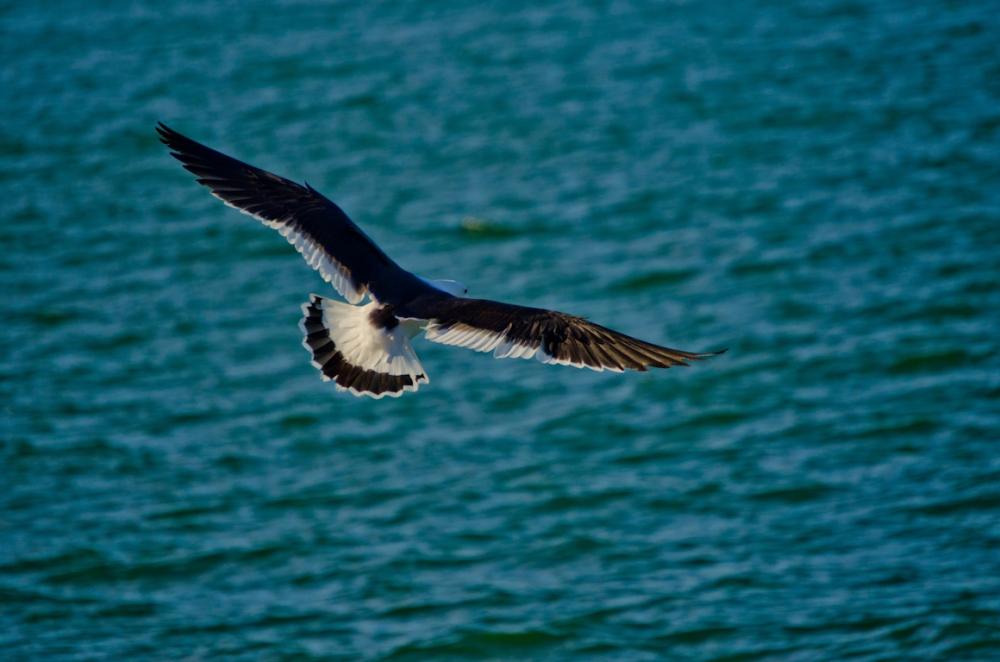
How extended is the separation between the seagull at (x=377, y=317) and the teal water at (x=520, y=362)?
3176mm

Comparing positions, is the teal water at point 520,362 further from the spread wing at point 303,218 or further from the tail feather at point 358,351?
the spread wing at point 303,218

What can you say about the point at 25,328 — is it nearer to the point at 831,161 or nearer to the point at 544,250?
the point at 544,250

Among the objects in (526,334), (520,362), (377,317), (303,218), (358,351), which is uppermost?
(520,362)

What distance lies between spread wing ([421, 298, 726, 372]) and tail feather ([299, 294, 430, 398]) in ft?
1.08

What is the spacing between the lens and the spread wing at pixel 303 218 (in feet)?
19.7

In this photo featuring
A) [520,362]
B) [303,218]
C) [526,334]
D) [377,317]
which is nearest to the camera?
[526,334]

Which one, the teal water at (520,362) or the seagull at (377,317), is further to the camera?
the teal water at (520,362)

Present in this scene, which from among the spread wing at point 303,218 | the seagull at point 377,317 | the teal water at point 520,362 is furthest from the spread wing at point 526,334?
the teal water at point 520,362

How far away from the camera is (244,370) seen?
11531 mm

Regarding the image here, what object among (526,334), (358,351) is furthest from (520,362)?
(526,334)

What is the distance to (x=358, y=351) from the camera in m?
5.88

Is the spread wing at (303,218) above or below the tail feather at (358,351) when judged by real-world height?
above

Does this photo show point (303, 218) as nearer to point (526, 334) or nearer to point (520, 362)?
point (526, 334)

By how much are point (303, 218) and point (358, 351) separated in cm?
76
